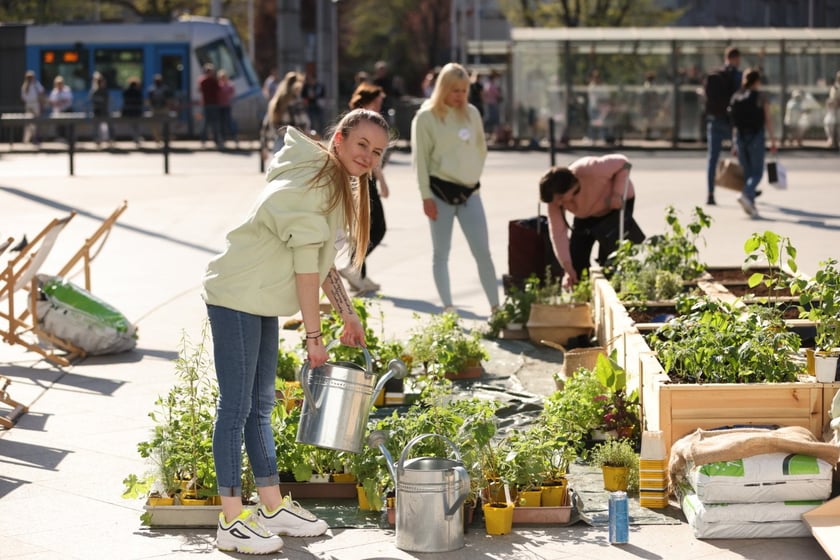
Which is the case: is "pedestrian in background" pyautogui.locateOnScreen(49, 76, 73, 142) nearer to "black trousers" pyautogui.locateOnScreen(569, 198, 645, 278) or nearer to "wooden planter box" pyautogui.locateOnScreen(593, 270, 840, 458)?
"black trousers" pyautogui.locateOnScreen(569, 198, 645, 278)

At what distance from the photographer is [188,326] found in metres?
10.9

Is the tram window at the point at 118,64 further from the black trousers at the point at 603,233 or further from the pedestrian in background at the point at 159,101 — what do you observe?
the black trousers at the point at 603,233

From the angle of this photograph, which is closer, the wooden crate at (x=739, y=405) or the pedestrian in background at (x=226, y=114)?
the wooden crate at (x=739, y=405)

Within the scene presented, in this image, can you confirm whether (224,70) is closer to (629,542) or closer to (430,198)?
(430,198)

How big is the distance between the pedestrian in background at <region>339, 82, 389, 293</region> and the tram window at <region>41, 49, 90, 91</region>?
29749 mm

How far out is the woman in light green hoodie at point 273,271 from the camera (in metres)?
5.48

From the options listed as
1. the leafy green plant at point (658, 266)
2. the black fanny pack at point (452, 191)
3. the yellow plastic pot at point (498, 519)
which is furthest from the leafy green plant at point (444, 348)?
the yellow plastic pot at point (498, 519)

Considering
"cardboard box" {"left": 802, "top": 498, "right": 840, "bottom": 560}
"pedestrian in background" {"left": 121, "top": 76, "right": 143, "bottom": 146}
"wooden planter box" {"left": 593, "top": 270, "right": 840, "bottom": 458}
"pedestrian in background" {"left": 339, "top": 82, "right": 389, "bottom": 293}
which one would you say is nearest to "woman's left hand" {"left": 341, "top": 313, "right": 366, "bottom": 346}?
"wooden planter box" {"left": 593, "top": 270, "right": 840, "bottom": 458}

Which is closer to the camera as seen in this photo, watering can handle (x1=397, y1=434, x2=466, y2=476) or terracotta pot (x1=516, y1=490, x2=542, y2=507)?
watering can handle (x1=397, y1=434, x2=466, y2=476)

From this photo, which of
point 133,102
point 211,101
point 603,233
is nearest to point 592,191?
point 603,233

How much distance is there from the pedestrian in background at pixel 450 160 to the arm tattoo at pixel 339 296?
14.3ft

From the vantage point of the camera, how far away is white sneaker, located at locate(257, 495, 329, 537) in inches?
→ 230

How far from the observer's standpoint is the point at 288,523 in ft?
19.2

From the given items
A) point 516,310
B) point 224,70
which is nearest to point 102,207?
point 516,310
